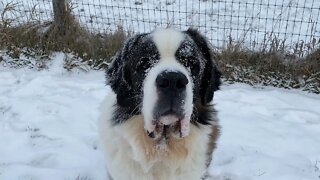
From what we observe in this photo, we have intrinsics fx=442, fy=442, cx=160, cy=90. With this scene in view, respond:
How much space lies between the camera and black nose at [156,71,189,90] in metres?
2.15

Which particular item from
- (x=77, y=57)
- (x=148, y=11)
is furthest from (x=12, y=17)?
(x=148, y=11)

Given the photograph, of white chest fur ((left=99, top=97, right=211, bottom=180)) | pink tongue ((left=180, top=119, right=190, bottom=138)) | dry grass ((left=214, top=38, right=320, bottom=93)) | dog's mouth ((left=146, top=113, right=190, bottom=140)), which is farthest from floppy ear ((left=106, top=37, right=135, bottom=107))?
dry grass ((left=214, top=38, right=320, bottom=93))

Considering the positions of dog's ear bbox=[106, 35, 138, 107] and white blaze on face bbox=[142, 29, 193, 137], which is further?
dog's ear bbox=[106, 35, 138, 107]

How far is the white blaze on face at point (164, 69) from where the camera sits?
2.23 m

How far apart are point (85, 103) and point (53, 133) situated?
0.57 metres

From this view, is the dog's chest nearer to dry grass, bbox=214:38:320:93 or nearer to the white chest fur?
the white chest fur

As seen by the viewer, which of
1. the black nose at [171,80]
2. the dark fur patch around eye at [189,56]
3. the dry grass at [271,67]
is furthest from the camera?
the dry grass at [271,67]

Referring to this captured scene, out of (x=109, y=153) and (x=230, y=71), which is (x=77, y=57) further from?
(x=109, y=153)

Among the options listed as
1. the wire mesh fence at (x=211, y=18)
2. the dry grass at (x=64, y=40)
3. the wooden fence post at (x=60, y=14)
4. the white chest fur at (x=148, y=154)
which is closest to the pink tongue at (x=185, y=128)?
the white chest fur at (x=148, y=154)

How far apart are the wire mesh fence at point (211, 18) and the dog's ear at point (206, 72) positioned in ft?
7.78

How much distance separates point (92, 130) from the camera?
3.95m

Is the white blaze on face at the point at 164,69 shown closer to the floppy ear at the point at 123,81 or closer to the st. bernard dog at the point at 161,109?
the st. bernard dog at the point at 161,109

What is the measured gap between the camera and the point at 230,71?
15.9 feet

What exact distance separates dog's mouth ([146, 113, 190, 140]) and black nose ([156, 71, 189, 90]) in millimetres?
159
